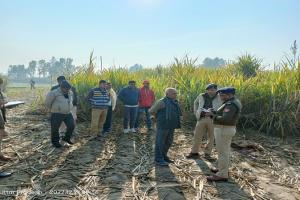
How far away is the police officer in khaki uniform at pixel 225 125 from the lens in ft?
20.1

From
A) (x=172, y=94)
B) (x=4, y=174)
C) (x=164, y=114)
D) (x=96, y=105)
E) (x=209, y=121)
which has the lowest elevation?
(x=4, y=174)

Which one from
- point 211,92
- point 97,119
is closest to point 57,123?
point 97,119

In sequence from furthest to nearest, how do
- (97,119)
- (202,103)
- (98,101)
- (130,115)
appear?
(130,115)
(97,119)
(98,101)
(202,103)

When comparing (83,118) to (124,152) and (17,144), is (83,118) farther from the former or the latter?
(124,152)

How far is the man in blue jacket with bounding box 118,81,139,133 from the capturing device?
35.6 feet

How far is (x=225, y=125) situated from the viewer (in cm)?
621

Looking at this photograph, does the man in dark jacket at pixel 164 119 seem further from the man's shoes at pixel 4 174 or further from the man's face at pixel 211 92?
the man's shoes at pixel 4 174

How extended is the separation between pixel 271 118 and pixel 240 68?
7.64 meters

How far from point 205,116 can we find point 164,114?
1142 mm

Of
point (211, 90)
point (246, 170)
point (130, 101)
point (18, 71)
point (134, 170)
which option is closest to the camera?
point (134, 170)

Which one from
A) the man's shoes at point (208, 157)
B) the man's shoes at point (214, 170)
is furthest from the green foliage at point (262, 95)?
the man's shoes at point (214, 170)

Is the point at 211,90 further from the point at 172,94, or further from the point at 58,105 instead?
the point at 58,105

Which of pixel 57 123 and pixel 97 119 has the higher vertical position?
pixel 57 123

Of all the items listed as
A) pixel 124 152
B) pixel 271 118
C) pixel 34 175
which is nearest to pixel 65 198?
pixel 34 175
